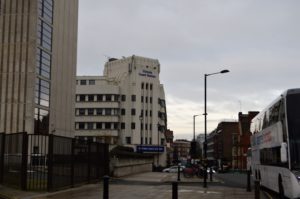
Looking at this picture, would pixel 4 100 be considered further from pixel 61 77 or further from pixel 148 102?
pixel 148 102

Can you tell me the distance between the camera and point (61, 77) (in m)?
76.0

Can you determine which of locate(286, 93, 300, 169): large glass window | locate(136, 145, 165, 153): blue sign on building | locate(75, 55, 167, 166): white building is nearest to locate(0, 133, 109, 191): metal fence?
locate(286, 93, 300, 169): large glass window

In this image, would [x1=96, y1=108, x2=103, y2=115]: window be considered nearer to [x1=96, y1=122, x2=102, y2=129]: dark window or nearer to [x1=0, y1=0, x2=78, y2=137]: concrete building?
[x1=96, y1=122, x2=102, y2=129]: dark window

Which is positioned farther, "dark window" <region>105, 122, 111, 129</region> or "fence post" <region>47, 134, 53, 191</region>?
"dark window" <region>105, 122, 111, 129</region>

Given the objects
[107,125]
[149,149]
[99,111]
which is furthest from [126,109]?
[149,149]

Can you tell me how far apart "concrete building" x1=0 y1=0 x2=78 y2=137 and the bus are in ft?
153

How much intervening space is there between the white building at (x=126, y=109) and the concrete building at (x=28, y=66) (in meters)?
36.8

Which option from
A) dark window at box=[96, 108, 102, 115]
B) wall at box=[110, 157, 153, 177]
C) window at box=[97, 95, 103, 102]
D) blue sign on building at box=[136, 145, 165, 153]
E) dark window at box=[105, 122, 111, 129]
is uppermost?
window at box=[97, 95, 103, 102]

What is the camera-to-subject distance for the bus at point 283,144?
16484 mm

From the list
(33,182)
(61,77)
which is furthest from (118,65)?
(33,182)

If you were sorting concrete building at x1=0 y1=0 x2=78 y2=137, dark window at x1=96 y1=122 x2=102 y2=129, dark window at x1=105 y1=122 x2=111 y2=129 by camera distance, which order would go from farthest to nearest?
dark window at x1=96 y1=122 x2=102 y2=129 → dark window at x1=105 y1=122 x2=111 y2=129 → concrete building at x1=0 y1=0 x2=78 y2=137

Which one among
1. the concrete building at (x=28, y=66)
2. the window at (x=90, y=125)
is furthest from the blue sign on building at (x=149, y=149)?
the concrete building at (x=28, y=66)

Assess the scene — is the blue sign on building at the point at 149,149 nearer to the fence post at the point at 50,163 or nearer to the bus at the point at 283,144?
the bus at the point at 283,144

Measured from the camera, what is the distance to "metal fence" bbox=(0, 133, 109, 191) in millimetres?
19781
